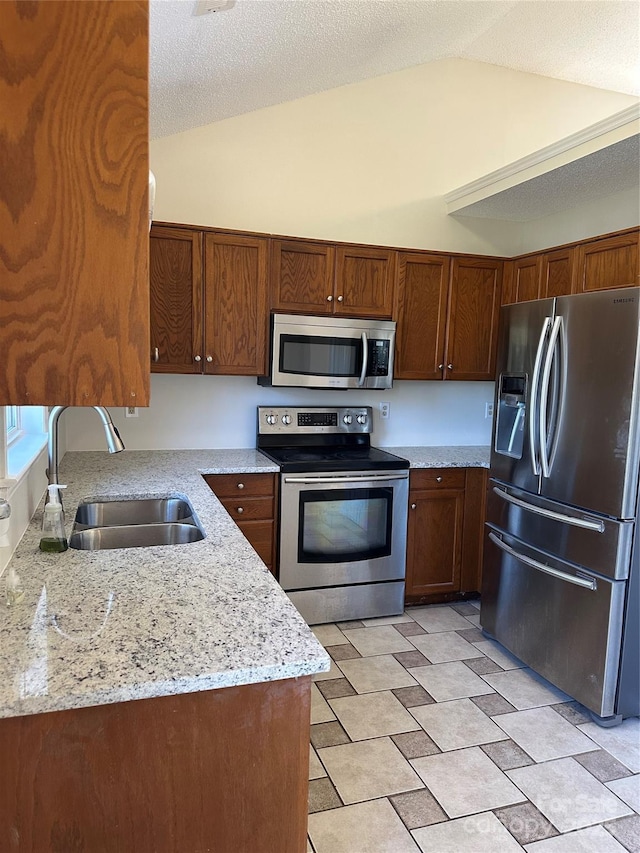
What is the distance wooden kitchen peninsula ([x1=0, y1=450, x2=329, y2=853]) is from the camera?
0.94 meters

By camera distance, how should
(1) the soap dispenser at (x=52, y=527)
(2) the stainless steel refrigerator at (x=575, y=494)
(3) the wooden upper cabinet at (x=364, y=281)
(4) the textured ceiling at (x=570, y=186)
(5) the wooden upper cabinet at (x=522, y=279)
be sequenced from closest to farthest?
(1) the soap dispenser at (x=52, y=527) → (2) the stainless steel refrigerator at (x=575, y=494) → (4) the textured ceiling at (x=570, y=186) → (3) the wooden upper cabinet at (x=364, y=281) → (5) the wooden upper cabinet at (x=522, y=279)

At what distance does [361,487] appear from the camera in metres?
3.14

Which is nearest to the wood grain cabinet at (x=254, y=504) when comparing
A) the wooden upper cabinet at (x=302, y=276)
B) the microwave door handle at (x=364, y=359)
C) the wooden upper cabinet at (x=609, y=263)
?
the microwave door handle at (x=364, y=359)

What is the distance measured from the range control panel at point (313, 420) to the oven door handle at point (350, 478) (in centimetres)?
54

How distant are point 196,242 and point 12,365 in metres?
2.29

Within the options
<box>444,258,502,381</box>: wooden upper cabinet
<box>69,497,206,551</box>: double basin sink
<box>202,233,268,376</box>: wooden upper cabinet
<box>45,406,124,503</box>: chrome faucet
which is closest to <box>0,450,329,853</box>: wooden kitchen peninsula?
<box>45,406,124,503</box>: chrome faucet

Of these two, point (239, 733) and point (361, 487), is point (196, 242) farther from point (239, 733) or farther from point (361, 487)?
point (239, 733)

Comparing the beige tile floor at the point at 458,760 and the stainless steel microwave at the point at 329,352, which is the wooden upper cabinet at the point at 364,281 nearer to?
the stainless steel microwave at the point at 329,352

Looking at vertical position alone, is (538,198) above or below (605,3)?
below

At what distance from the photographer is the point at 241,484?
117 inches

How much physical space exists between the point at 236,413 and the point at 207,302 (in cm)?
73

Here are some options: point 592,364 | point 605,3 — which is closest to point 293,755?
point 592,364

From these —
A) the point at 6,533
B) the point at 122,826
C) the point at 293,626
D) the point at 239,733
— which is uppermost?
the point at 6,533

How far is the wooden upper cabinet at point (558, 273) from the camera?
3113 millimetres
